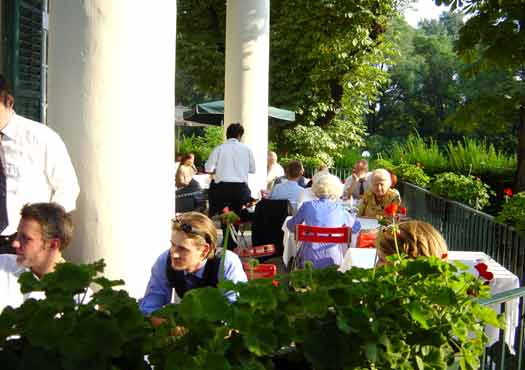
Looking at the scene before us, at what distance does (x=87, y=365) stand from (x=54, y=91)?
8.43 ft

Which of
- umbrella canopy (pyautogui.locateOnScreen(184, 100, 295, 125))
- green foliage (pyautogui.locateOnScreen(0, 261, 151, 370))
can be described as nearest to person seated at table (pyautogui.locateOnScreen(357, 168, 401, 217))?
green foliage (pyautogui.locateOnScreen(0, 261, 151, 370))

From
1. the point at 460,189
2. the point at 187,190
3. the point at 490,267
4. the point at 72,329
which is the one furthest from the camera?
the point at 187,190

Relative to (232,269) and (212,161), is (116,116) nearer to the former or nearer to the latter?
(232,269)

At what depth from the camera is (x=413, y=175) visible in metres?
14.6

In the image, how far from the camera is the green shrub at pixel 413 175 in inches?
566

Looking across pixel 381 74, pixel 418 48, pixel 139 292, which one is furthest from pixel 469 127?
pixel 418 48

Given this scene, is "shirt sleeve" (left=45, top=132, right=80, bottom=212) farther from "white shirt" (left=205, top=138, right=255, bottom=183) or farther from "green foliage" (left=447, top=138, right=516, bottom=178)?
"green foliage" (left=447, top=138, right=516, bottom=178)

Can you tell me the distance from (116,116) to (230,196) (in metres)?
5.31

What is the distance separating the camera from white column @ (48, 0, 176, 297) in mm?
3643

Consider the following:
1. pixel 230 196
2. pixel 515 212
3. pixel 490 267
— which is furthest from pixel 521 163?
pixel 490 267

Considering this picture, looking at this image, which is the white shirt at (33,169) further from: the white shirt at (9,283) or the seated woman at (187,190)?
the seated woman at (187,190)

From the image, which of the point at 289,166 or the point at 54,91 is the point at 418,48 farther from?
the point at 54,91

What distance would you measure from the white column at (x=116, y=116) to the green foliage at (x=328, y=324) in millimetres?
2078

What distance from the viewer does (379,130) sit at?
2559 inches
